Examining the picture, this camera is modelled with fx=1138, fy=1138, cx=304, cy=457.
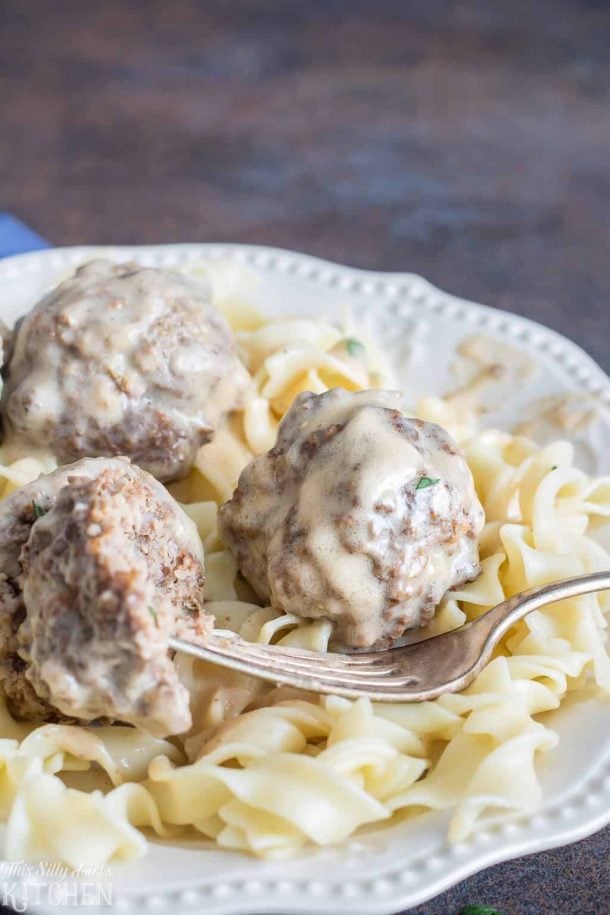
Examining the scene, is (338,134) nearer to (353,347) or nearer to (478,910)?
(353,347)

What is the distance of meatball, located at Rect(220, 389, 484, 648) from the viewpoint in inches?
163

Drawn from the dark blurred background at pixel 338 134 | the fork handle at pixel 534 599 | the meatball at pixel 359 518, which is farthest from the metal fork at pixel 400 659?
the dark blurred background at pixel 338 134

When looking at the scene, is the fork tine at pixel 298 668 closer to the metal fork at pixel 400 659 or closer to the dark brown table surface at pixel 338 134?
the metal fork at pixel 400 659

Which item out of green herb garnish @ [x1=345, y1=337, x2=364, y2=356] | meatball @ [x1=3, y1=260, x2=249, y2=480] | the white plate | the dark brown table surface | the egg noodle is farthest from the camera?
the dark brown table surface

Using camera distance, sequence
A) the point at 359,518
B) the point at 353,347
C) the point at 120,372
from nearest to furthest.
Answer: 1. the point at 359,518
2. the point at 120,372
3. the point at 353,347

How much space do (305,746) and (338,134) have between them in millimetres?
7565

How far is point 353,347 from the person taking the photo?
19.2 ft

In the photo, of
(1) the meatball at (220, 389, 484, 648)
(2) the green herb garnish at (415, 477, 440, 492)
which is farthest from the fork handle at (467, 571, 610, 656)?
(2) the green herb garnish at (415, 477, 440, 492)

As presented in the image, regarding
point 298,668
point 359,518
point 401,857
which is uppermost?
point 359,518

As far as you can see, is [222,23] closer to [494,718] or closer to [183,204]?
[183,204]

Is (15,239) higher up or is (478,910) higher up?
(15,239)

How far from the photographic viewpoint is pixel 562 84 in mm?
11281

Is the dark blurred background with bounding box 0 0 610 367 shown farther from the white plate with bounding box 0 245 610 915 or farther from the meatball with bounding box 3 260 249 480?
the meatball with bounding box 3 260 249 480

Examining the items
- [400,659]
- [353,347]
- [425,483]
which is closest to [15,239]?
[353,347]
